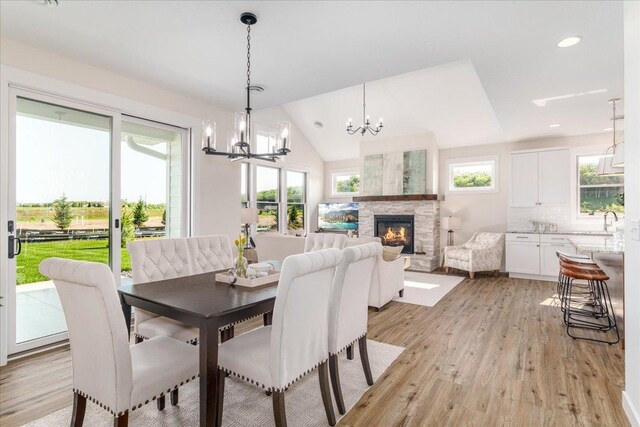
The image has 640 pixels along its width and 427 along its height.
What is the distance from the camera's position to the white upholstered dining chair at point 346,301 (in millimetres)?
2027

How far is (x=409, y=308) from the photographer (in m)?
4.21

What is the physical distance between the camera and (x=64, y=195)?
10.4 feet

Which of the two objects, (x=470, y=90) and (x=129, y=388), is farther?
(x=470, y=90)

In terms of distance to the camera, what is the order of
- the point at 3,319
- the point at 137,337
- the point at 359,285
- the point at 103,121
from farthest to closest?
the point at 103,121, the point at 3,319, the point at 137,337, the point at 359,285

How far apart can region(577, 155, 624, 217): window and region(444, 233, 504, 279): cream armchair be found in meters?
1.46

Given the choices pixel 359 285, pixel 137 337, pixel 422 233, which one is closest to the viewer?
pixel 359 285

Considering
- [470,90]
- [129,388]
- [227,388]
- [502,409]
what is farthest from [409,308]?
[470,90]

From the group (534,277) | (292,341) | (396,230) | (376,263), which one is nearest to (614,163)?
(534,277)

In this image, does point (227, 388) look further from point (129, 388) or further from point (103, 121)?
point (103, 121)

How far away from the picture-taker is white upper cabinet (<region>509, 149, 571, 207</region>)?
5.96 metres

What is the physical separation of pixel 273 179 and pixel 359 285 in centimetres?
550

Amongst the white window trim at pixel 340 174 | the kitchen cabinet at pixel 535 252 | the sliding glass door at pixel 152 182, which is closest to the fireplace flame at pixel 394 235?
the white window trim at pixel 340 174

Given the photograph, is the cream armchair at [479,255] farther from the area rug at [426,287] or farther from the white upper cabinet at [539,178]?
the white upper cabinet at [539,178]

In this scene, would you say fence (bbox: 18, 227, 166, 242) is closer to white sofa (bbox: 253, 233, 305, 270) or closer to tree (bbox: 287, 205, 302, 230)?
white sofa (bbox: 253, 233, 305, 270)
